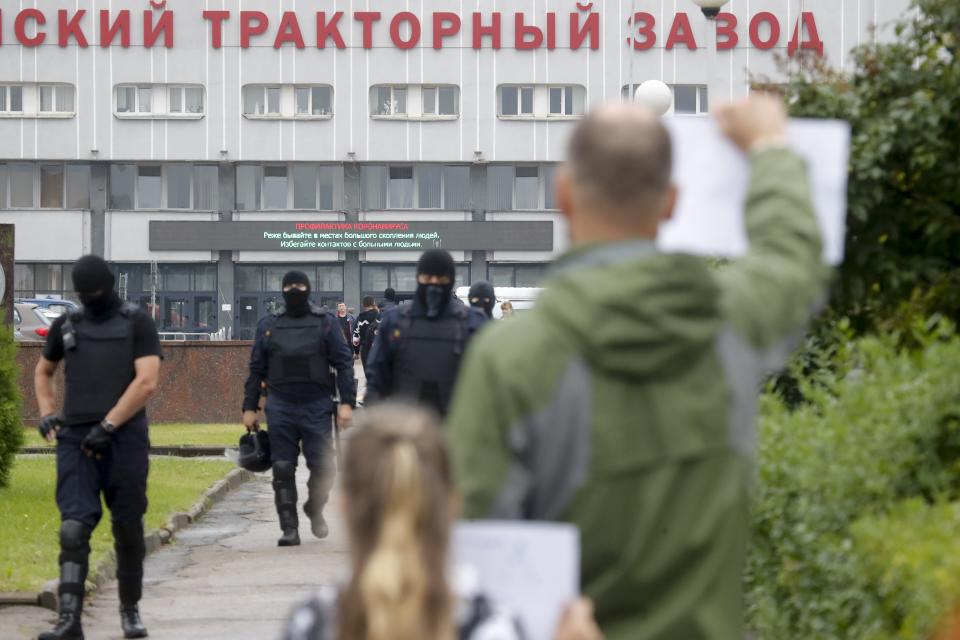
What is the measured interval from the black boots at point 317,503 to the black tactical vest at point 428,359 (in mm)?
3280

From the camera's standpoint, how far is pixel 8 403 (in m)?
15.6

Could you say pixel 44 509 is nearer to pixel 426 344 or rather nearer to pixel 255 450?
pixel 255 450

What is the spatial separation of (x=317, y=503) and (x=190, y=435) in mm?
11793

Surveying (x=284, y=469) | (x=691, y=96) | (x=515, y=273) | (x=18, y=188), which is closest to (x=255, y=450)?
(x=284, y=469)

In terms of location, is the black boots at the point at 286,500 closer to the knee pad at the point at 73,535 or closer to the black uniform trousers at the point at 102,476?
the black uniform trousers at the point at 102,476

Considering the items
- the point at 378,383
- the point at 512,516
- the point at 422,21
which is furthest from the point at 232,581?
the point at 422,21

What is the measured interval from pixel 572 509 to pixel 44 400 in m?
7.17

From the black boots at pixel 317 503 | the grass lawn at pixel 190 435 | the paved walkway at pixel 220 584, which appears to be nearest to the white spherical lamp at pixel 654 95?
the paved walkway at pixel 220 584

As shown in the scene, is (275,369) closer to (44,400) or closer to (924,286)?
(44,400)

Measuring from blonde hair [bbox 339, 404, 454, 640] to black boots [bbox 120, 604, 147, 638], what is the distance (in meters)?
7.21

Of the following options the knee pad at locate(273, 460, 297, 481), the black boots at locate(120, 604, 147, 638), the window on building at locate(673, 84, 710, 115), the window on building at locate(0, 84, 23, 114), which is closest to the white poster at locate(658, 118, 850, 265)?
the black boots at locate(120, 604, 147, 638)

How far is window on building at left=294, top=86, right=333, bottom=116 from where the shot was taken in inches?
2542

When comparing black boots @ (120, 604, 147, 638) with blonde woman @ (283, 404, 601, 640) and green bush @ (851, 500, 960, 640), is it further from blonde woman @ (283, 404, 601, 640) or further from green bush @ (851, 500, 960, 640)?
blonde woman @ (283, 404, 601, 640)

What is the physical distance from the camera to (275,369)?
535 inches
